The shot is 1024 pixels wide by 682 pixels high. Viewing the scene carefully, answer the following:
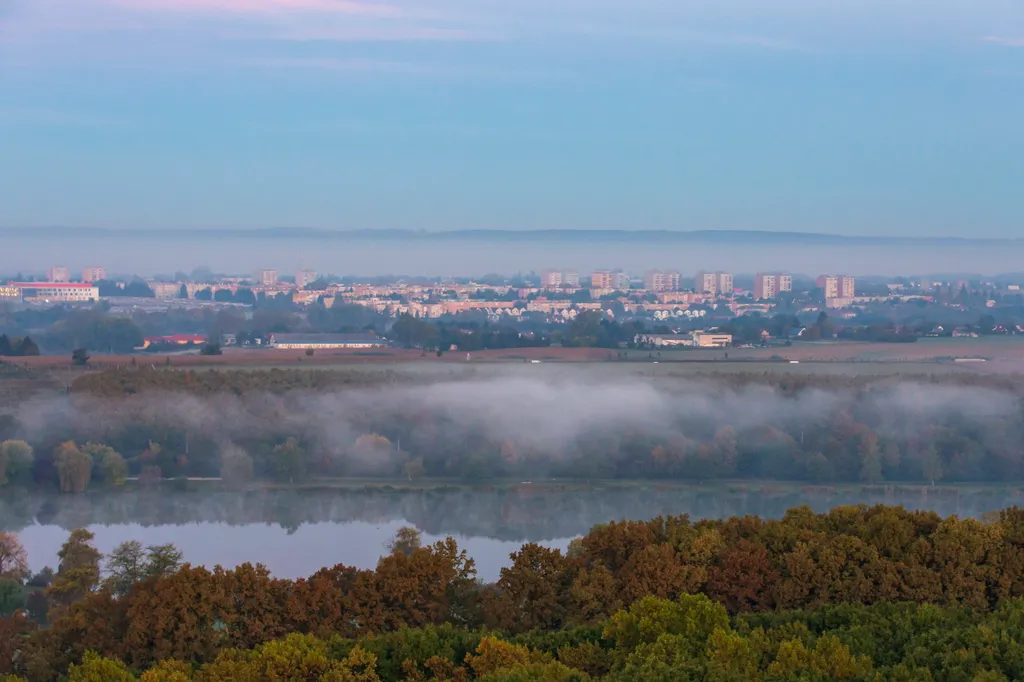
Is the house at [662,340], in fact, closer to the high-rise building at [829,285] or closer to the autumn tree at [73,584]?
the high-rise building at [829,285]

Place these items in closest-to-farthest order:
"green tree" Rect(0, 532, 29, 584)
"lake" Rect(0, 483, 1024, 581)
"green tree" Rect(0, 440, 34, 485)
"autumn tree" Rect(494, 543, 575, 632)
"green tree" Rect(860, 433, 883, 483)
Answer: "autumn tree" Rect(494, 543, 575, 632) < "green tree" Rect(0, 532, 29, 584) < "lake" Rect(0, 483, 1024, 581) < "green tree" Rect(0, 440, 34, 485) < "green tree" Rect(860, 433, 883, 483)

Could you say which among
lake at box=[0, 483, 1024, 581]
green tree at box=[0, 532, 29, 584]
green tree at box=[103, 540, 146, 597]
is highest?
green tree at box=[103, 540, 146, 597]

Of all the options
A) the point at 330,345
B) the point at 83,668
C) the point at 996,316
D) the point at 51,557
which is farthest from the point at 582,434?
the point at 83,668

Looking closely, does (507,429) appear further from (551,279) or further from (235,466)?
(551,279)

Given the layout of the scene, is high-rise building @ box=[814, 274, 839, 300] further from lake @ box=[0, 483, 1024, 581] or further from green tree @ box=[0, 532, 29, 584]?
green tree @ box=[0, 532, 29, 584]

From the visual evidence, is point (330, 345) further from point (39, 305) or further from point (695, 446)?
point (695, 446)

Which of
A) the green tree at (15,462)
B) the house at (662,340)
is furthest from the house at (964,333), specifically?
the green tree at (15,462)

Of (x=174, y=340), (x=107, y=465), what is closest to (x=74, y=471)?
(x=107, y=465)

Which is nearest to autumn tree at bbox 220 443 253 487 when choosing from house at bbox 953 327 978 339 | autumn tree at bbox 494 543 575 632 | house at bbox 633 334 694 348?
house at bbox 633 334 694 348
